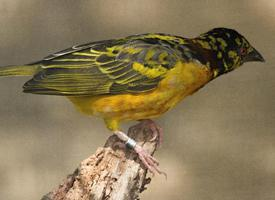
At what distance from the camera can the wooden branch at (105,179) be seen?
2.12 meters

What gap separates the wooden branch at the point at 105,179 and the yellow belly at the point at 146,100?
163 mm

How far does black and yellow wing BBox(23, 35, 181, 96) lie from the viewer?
237 centimetres

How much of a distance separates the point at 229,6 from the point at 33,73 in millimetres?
1432

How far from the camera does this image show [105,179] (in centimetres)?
213

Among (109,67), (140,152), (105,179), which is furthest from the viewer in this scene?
(109,67)

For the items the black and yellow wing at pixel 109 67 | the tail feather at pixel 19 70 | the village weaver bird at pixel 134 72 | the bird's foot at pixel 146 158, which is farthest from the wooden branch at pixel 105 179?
the tail feather at pixel 19 70

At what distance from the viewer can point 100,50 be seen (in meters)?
2.46

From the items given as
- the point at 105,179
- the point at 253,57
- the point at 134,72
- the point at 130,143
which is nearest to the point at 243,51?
the point at 253,57

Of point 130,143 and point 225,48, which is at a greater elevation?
point 225,48

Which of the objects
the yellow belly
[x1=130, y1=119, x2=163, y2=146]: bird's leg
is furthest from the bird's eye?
[x1=130, y1=119, x2=163, y2=146]: bird's leg

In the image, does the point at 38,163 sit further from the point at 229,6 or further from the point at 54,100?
the point at 229,6

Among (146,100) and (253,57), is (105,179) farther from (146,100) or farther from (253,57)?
(253,57)

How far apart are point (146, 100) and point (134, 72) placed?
0.12m

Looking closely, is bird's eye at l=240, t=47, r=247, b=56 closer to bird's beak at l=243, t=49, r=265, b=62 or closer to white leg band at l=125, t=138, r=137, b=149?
bird's beak at l=243, t=49, r=265, b=62
